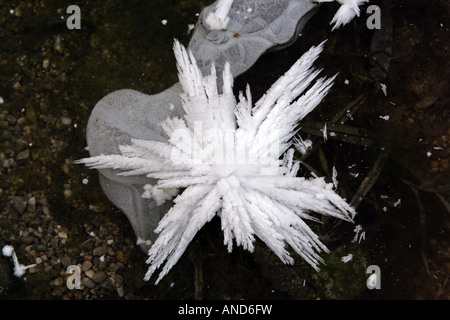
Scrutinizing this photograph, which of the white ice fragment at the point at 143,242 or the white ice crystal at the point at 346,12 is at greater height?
the white ice crystal at the point at 346,12

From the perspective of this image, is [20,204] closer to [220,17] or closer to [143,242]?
[143,242]

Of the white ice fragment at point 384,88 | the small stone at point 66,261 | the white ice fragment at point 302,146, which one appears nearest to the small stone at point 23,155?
the small stone at point 66,261

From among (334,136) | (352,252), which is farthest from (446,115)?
(352,252)

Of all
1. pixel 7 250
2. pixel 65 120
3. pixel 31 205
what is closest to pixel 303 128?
pixel 65 120

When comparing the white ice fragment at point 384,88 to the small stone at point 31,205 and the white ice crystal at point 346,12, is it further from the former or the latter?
the small stone at point 31,205

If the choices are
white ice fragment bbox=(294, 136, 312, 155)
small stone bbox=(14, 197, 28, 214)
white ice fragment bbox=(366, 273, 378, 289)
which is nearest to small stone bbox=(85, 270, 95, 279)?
small stone bbox=(14, 197, 28, 214)

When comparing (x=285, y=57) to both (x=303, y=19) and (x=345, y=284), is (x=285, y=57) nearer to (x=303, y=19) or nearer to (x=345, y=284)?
(x=303, y=19)
